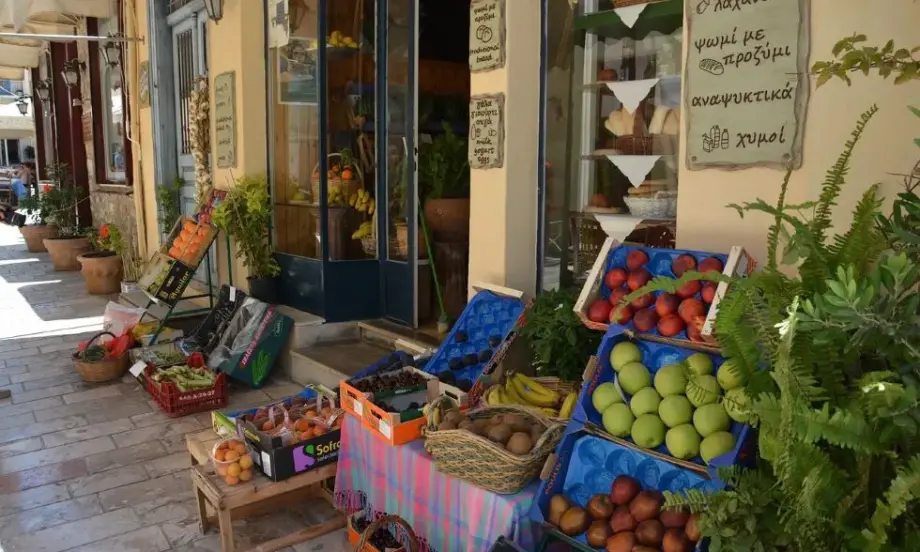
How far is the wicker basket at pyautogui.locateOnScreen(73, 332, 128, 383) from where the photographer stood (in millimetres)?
5298

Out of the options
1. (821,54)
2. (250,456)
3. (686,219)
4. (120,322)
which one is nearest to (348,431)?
(250,456)

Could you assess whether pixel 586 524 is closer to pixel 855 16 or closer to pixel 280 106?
pixel 855 16

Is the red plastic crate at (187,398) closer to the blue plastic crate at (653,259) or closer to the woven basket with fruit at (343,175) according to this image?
the woven basket with fruit at (343,175)

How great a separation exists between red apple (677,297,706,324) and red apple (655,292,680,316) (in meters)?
0.04

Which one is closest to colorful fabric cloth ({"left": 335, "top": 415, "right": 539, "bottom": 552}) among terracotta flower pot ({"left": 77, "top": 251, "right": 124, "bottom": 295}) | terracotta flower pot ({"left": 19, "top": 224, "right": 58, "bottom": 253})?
terracotta flower pot ({"left": 77, "top": 251, "right": 124, "bottom": 295})

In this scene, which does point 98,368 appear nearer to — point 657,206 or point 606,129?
point 606,129

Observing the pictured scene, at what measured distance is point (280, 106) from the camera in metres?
5.92

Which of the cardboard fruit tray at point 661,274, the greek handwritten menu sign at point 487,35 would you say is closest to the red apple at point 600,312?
the cardboard fruit tray at point 661,274

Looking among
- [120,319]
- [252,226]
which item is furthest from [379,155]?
[120,319]

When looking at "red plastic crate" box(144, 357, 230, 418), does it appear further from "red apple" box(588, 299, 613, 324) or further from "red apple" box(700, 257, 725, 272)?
"red apple" box(700, 257, 725, 272)

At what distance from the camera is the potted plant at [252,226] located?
5.74m

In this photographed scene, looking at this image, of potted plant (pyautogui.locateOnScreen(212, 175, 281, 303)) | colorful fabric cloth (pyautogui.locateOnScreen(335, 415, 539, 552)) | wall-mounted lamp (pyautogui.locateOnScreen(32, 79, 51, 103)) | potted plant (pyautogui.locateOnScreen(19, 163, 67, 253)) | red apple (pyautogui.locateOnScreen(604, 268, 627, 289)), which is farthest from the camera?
wall-mounted lamp (pyautogui.locateOnScreen(32, 79, 51, 103))

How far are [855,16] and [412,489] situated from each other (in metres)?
2.27

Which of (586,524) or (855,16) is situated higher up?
(855,16)
